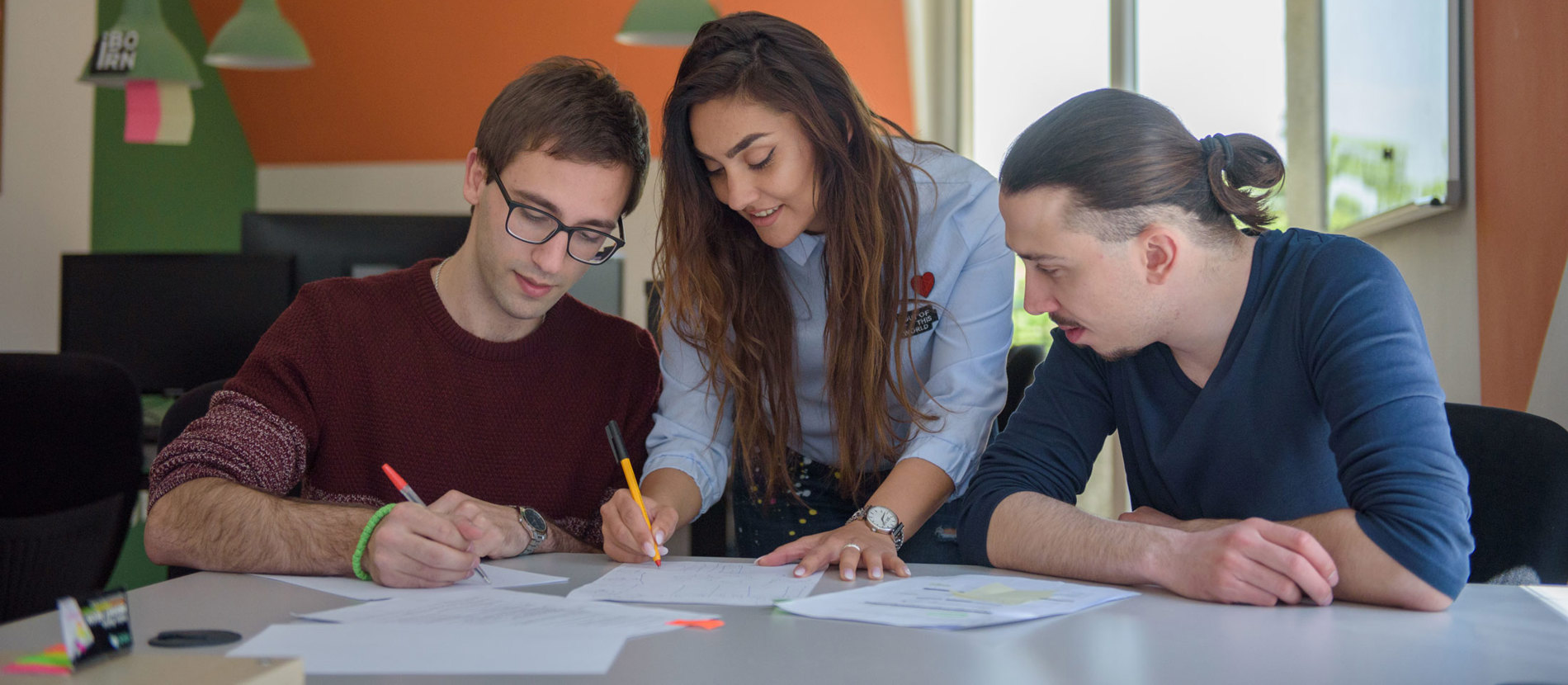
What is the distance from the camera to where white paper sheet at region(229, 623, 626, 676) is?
2.67 feet

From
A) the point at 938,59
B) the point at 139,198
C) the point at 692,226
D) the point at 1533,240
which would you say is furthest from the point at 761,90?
the point at 139,198

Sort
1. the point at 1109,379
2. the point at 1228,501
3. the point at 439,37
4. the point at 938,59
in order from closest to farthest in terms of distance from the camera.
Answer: the point at 1228,501 < the point at 1109,379 < the point at 938,59 < the point at 439,37

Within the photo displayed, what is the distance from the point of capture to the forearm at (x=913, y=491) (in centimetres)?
143

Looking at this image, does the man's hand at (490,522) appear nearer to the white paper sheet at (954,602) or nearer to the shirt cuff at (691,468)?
the shirt cuff at (691,468)

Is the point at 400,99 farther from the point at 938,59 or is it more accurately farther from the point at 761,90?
the point at 761,90

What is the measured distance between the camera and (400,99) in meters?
6.24

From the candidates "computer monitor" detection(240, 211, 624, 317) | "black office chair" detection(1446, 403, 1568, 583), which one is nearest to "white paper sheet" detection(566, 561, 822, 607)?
"black office chair" detection(1446, 403, 1568, 583)

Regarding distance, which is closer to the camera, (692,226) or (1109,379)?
(1109,379)

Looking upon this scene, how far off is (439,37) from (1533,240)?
5.41m

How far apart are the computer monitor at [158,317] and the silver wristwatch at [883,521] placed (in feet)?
7.27

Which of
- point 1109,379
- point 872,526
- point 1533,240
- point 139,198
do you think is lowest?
point 872,526

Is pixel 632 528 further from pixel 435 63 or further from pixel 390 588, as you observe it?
pixel 435 63

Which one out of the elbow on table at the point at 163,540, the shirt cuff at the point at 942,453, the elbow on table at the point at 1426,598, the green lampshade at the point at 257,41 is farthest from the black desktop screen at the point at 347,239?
the elbow on table at the point at 1426,598

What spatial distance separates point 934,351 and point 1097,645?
73cm
